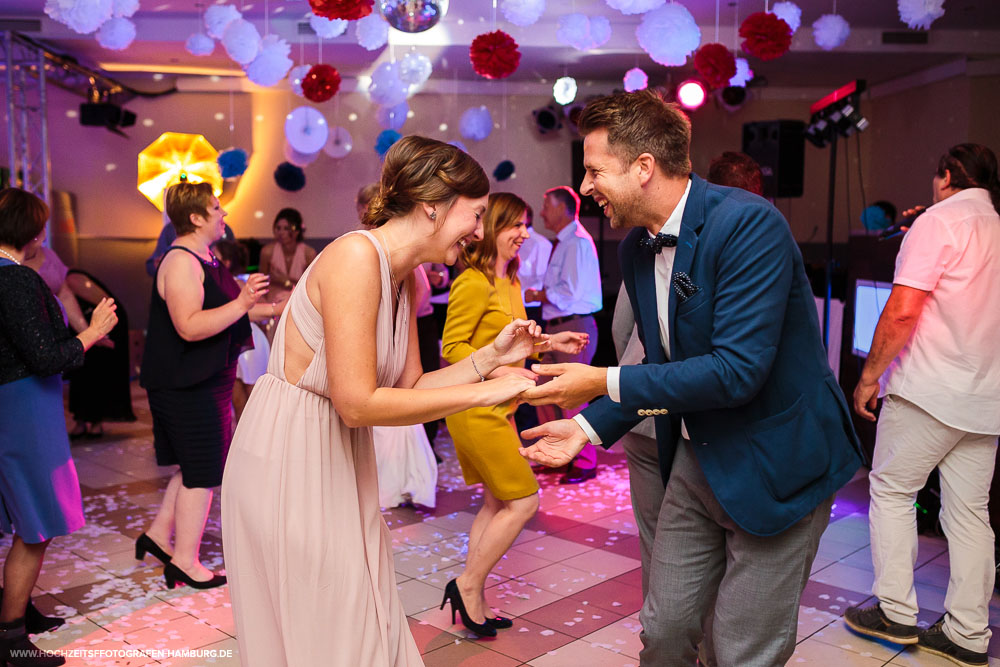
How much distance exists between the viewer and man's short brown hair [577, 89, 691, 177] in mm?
1937

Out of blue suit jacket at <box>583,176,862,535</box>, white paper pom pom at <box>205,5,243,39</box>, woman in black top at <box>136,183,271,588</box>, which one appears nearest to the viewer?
blue suit jacket at <box>583,176,862,535</box>

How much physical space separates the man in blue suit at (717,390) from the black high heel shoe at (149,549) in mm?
2462

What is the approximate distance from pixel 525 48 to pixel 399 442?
616 centimetres

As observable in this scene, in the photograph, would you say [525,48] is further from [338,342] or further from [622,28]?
[338,342]

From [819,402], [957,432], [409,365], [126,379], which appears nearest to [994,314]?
[957,432]

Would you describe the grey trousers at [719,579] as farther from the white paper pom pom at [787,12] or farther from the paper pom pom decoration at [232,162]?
the paper pom pom decoration at [232,162]

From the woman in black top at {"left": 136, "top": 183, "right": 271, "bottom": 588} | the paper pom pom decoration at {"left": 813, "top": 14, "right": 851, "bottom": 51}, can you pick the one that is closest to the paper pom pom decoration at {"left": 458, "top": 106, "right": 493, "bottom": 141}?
the paper pom pom decoration at {"left": 813, "top": 14, "right": 851, "bottom": 51}

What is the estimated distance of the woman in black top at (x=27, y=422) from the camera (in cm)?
293

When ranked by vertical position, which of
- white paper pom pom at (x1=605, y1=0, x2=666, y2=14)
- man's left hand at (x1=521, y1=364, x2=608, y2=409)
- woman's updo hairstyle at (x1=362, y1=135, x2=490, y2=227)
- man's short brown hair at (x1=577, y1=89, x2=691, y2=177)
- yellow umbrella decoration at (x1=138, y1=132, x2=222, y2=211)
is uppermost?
white paper pom pom at (x1=605, y1=0, x2=666, y2=14)

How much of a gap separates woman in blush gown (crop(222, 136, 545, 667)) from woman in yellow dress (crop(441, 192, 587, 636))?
1.06 meters

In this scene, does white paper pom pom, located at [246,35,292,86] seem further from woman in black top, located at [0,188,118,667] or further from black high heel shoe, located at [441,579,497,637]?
black high heel shoe, located at [441,579,497,637]

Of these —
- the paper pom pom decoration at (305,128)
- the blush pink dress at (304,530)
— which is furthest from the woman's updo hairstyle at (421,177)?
the paper pom pom decoration at (305,128)

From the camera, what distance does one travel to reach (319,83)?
25.3ft

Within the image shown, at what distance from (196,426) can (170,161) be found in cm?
226
